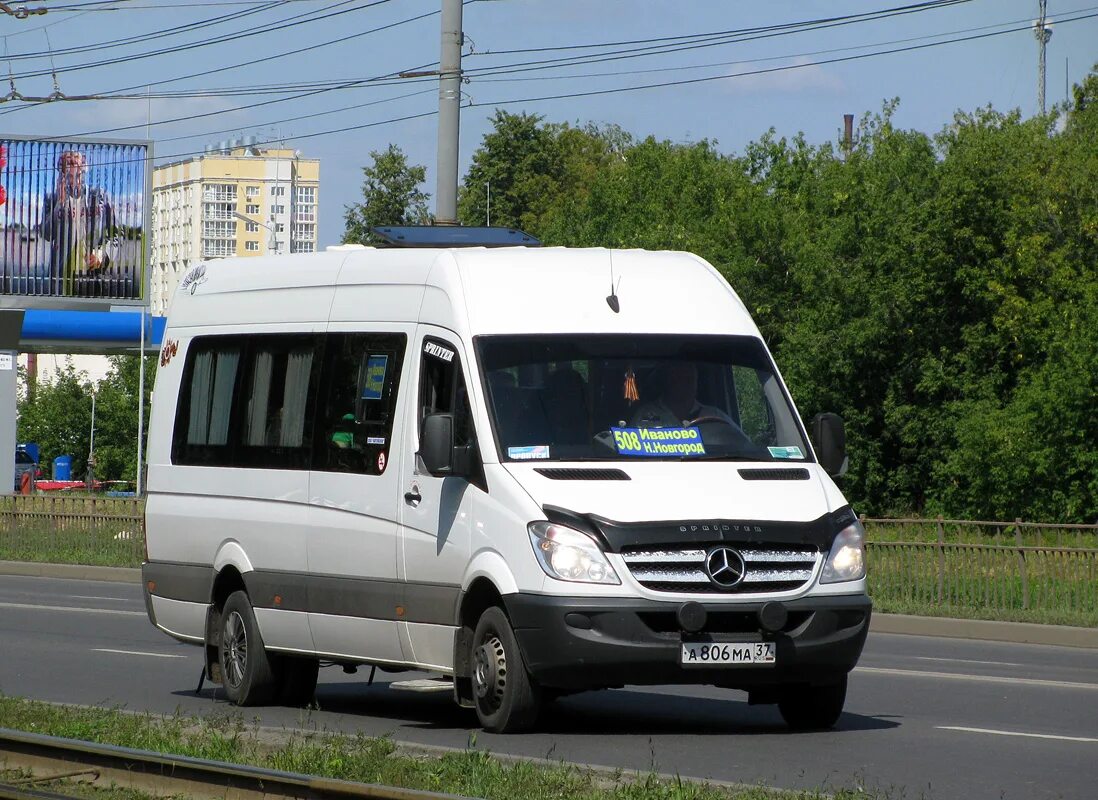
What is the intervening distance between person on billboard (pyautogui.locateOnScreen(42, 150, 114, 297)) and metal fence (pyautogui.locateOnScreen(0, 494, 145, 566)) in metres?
21.9

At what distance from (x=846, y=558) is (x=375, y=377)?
117 inches

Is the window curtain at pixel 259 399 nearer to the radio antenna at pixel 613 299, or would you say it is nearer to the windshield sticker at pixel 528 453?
the radio antenna at pixel 613 299

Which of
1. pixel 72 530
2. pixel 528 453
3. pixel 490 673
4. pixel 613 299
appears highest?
pixel 613 299

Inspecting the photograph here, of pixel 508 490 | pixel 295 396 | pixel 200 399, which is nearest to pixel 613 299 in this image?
pixel 508 490

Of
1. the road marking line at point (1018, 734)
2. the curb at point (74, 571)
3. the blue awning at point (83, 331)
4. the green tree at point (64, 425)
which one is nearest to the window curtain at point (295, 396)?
the road marking line at point (1018, 734)

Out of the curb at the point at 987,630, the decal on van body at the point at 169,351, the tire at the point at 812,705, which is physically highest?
the decal on van body at the point at 169,351

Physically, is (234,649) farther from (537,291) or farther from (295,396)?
(537,291)

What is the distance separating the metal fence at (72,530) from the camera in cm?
3198

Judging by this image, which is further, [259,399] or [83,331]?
[83,331]

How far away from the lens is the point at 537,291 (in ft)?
35.2

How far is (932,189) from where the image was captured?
50.2m

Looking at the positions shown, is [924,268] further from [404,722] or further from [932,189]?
[404,722]

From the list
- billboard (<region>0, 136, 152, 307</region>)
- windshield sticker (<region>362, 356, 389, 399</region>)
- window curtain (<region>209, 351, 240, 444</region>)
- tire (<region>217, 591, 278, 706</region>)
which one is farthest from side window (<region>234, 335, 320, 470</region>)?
billboard (<region>0, 136, 152, 307</region>)

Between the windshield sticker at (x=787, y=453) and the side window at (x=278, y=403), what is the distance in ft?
9.45
